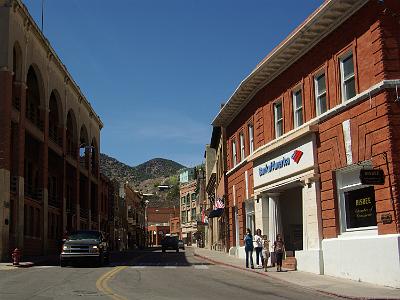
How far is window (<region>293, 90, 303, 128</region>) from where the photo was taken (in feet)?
82.7

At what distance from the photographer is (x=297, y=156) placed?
2420 cm

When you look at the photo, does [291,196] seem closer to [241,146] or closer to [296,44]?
[241,146]

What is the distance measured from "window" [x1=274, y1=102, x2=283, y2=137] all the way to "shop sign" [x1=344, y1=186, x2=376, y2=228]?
23.8 ft

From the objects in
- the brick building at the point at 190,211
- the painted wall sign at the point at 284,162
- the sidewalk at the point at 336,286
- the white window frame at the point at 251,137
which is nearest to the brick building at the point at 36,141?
the white window frame at the point at 251,137

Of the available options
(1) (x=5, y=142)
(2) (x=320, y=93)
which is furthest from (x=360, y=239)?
(1) (x=5, y=142)

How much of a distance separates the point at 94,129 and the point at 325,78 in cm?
4739

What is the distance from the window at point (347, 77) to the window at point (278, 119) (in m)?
6.36

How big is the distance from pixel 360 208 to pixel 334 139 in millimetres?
2914


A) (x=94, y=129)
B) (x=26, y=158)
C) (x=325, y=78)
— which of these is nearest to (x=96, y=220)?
(x=94, y=129)

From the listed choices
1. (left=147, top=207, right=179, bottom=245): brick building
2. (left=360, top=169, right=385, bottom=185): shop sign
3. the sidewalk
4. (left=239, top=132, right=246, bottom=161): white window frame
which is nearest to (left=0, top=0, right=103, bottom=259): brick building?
(left=239, top=132, right=246, bottom=161): white window frame

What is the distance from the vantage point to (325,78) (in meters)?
22.4

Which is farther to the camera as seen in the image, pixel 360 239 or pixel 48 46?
pixel 48 46

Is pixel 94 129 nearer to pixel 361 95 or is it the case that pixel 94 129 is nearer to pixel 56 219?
pixel 56 219

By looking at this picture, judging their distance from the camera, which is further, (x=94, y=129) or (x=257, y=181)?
(x=94, y=129)
